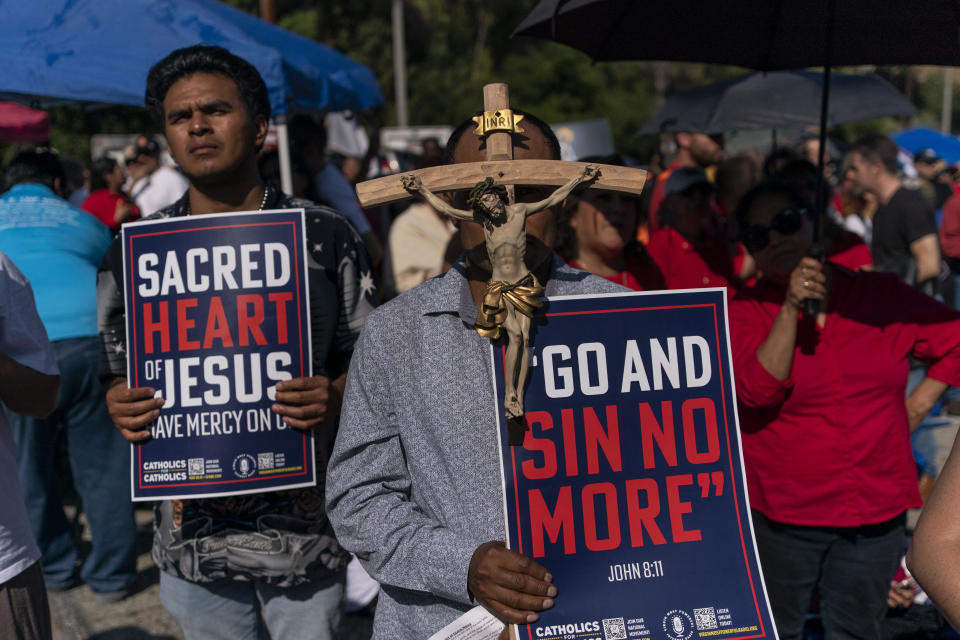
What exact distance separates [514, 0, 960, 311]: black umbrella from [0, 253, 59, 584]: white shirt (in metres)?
1.66

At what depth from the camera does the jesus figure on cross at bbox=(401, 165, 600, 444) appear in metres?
1.71

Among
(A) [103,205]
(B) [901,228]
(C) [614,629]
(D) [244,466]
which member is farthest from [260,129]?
(A) [103,205]

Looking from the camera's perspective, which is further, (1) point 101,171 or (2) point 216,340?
(1) point 101,171

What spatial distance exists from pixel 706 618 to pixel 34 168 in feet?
14.6

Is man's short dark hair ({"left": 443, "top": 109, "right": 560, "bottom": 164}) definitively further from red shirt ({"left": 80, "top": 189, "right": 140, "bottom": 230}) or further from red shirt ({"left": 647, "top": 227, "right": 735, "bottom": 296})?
red shirt ({"left": 80, "top": 189, "right": 140, "bottom": 230})

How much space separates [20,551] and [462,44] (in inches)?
1678

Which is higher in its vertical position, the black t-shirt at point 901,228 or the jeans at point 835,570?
the black t-shirt at point 901,228

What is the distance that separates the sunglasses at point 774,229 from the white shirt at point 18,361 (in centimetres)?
213

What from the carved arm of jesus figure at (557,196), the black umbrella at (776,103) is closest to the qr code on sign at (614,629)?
the carved arm of jesus figure at (557,196)

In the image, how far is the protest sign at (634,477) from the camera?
176cm

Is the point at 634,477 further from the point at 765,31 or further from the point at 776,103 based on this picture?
the point at 776,103

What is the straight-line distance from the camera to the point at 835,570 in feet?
10.4

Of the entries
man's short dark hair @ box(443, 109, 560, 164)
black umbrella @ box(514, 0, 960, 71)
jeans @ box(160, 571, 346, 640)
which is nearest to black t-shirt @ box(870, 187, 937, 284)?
black umbrella @ box(514, 0, 960, 71)

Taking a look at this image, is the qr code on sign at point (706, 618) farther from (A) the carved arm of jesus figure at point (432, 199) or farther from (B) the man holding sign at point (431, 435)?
(A) the carved arm of jesus figure at point (432, 199)
